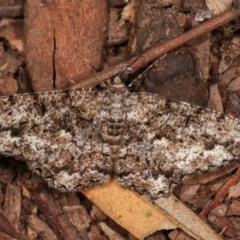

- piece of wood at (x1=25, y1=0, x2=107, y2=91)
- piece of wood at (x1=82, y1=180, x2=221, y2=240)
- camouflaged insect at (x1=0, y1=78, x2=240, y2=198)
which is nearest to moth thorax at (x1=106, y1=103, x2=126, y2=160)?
camouflaged insect at (x1=0, y1=78, x2=240, y2=198)

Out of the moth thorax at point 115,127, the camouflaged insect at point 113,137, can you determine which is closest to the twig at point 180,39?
the camouflaged insect at point 113,137

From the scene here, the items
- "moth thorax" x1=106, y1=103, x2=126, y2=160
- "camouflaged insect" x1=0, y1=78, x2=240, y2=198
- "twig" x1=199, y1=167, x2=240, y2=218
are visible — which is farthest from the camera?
"twig" x1=199, y1=167, x2=240, y2=218

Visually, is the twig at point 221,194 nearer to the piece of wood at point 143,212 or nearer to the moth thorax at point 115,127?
the piece of wood at point 143,212

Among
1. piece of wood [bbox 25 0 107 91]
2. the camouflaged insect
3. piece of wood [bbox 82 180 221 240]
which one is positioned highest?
piece of wood [bbox 25 0 107 91]

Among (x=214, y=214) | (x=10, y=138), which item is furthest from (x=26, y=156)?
(x=214, y=214)

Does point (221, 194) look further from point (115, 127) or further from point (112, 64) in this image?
point (112, 64)

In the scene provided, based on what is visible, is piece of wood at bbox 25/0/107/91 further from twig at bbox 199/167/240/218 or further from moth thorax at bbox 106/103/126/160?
twig at bbox 199/167/240/218
